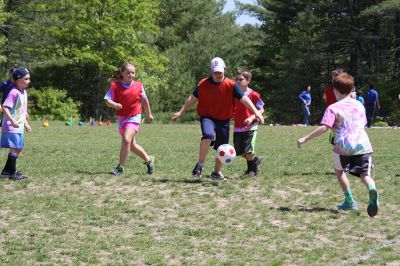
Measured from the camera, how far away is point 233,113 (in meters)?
10.7

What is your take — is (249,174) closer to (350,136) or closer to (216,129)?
(216,129)

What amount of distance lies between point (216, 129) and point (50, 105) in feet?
127

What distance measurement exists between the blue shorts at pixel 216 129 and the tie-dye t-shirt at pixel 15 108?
2781 millimetres

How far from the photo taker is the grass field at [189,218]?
20.8 feet

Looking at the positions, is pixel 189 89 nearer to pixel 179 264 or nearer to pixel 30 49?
pixel 30 49

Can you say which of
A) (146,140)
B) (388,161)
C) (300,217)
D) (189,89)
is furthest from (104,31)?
(300,217)

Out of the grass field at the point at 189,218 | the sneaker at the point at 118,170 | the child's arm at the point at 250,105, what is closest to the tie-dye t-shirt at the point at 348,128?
the grass field at the point at 189,218

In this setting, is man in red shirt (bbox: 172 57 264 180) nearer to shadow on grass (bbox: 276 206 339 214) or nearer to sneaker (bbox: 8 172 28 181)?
shadow on grass (bbox: 276 206 339 214)

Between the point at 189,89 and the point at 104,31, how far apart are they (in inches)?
438

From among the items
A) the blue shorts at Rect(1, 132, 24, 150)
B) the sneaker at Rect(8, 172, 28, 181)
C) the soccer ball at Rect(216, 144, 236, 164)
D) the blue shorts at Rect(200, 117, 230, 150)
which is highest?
the blue shorts at Rect(200, 117, 230, 150)

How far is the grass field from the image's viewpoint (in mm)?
6328

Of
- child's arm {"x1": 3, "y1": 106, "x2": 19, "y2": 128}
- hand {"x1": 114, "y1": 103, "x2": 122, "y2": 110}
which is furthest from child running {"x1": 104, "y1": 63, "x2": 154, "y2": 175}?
child's arm {"x1": 3, "y1": 106, "x2": 19, "y2": 128}

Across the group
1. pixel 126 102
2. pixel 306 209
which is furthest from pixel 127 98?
pixel 306 209

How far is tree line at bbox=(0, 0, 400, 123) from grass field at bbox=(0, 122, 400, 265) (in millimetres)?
32020
